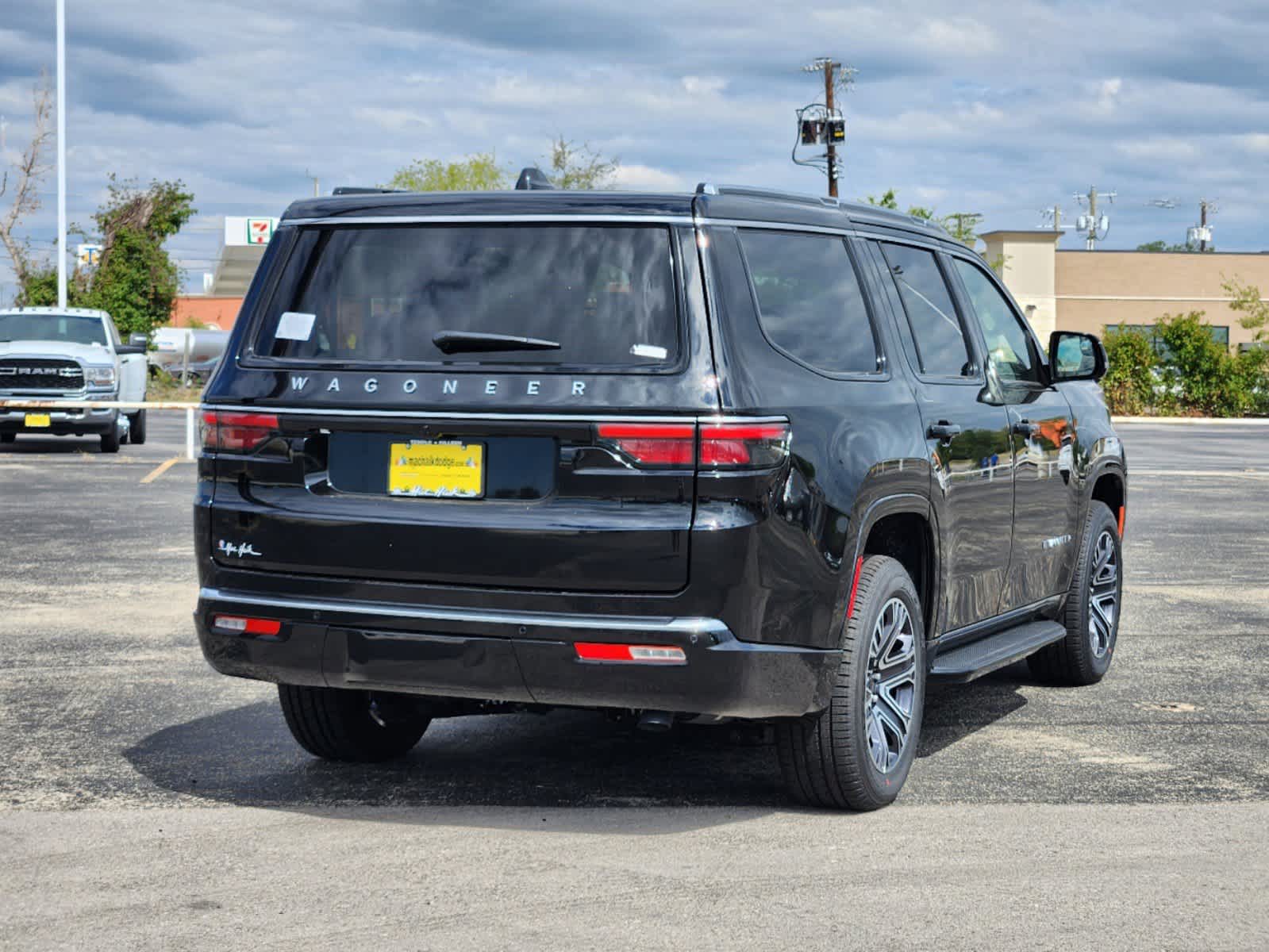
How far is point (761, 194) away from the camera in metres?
5.69

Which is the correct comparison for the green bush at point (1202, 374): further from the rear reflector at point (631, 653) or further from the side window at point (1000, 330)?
the rear reflector at point (631, 653)

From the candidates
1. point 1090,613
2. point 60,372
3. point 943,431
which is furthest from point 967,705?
point 60,372

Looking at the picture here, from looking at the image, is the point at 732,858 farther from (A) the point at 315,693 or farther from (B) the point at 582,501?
(A) the point at 315,693

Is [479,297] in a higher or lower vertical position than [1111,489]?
higher

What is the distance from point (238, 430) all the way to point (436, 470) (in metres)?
0.71

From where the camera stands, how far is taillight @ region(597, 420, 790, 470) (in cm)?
492

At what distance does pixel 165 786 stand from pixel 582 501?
193 centimetres

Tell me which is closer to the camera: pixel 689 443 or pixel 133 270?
pixel 689 443

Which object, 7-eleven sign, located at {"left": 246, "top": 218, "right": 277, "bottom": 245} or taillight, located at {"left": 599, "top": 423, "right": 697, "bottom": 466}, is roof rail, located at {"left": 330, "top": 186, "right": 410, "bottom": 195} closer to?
taillight, located at {"left": 599, "top": 423, "right": 697, "bottom": 466}

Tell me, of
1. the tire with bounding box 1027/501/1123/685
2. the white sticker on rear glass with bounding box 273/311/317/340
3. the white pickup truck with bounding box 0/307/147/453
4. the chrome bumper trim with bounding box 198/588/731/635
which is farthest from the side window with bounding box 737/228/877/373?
the white pickup truck with bounding box 0/307/147/453

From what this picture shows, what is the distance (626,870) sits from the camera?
4914 mm

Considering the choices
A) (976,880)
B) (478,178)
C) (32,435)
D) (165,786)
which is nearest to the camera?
(976,880)

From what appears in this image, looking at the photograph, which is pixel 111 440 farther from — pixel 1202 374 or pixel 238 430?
pixel 1202 374

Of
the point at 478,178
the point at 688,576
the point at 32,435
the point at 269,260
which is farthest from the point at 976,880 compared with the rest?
the point at 478,178
